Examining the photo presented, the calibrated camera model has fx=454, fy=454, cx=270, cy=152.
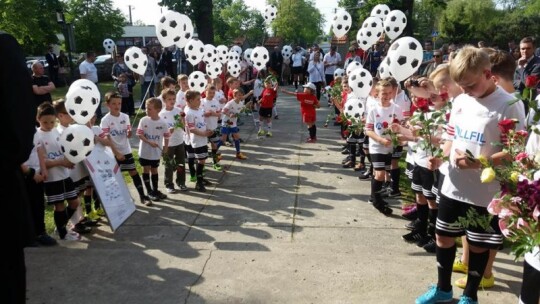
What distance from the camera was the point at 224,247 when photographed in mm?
4797

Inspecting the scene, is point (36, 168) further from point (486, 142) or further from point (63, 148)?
point (486, 142)

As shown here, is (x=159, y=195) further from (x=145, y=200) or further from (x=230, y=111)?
(x=230, y=111)

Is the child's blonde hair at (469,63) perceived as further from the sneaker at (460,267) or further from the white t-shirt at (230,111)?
the white t-shirt at (230,111)

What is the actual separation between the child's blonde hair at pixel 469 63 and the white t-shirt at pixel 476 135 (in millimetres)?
240

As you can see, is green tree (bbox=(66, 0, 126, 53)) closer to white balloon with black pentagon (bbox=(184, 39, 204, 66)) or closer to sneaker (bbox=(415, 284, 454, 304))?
white balloon with black pentagon (bbox=(184, 39, 204, 66))

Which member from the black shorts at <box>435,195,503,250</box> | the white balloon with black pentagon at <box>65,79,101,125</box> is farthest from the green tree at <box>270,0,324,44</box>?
the black shorts at <box>435,195,503,250</box>

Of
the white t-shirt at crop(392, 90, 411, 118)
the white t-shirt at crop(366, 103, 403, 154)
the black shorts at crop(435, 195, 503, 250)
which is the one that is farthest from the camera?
the white t-shirt at crop(392, 90, 411, 118)

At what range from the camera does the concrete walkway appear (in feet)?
11.9

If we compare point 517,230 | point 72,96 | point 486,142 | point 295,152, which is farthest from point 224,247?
point 295,152

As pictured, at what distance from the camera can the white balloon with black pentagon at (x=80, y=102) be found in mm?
5242

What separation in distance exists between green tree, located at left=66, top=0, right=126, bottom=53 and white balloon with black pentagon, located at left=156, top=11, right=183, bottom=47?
3433cm

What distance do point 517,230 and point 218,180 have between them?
19.3ft

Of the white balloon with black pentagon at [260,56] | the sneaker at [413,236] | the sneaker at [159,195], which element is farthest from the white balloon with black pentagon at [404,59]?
the white balloon with black pentagon at [260,56]

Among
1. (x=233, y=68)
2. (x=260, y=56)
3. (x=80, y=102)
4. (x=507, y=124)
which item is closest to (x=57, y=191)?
(x=80, y=102)
